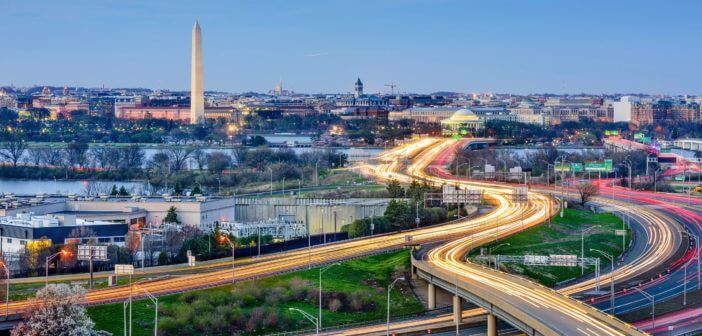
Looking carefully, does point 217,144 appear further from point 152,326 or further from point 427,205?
point 152,326

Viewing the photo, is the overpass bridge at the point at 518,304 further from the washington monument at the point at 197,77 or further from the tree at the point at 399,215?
the washington monument at the point at 197,77

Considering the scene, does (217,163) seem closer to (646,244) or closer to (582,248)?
(646,244)

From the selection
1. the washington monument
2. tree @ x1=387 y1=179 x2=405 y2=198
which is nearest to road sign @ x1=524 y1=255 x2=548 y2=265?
tree @ x1=387 y1=179 x2=405 y2=198

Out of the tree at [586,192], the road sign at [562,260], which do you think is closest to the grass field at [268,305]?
the road sign at [562,260]

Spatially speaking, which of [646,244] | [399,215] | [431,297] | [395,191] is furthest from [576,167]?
[431,297]

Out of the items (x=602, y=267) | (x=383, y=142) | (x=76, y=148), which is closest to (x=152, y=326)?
(x=602, y=267)

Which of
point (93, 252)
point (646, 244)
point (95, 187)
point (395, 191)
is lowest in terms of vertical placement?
point (95, 187)
